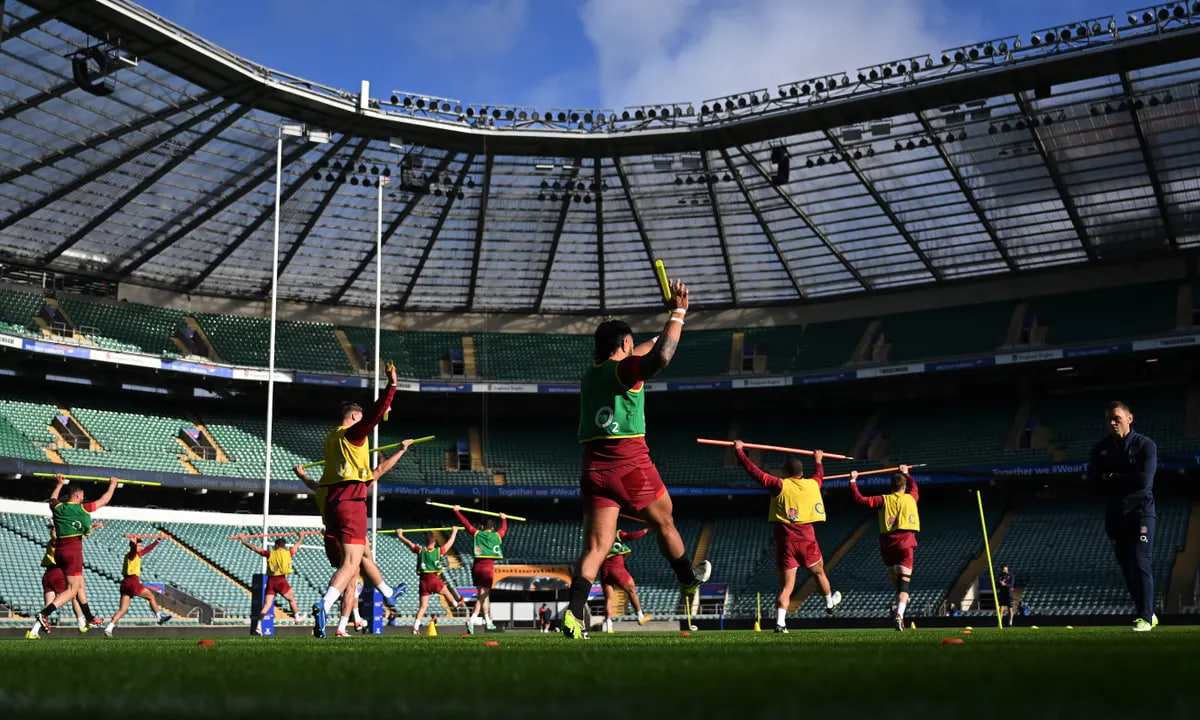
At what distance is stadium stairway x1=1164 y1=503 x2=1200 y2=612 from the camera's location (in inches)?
1463

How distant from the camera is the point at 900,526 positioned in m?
18.5

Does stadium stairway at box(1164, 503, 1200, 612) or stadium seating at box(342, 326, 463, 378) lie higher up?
stadium seating at box(342, 326, 463, 378)

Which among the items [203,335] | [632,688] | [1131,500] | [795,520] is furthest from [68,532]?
[203,335]

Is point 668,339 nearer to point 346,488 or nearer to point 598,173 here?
point 346,488

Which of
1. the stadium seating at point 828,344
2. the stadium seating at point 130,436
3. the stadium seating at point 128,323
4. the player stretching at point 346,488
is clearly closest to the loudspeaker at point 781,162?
the stadium seating at point 828,344

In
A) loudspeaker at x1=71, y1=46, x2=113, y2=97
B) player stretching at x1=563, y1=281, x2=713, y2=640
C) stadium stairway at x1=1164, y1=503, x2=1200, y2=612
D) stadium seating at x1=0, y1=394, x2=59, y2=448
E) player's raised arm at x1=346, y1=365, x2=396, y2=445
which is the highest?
loudspeaker at x1=71, y1=46, x2=113, y2=97

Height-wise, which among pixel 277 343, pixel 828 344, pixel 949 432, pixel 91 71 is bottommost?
pixel 949 432

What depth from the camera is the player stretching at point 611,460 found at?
9.88m

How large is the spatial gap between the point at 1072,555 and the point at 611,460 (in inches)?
1400

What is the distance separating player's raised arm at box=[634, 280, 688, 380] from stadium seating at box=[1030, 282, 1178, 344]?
133ft

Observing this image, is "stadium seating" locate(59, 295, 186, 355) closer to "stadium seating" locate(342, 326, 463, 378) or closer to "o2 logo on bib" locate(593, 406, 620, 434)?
"stadium seating" locate(342, 326, 463, 378)

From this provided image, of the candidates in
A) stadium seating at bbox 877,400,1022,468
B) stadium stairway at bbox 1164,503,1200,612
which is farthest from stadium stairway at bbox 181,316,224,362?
stadium stairway at bbox 1164,503,1200,612

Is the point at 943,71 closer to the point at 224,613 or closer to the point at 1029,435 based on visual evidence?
the point at 1029,435

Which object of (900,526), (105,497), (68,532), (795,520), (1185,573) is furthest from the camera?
(1185,573)
